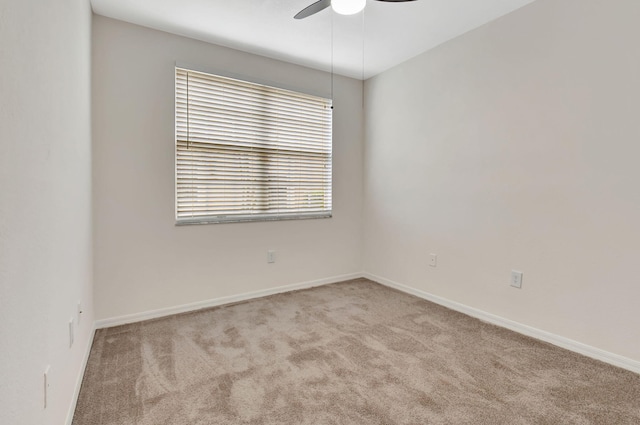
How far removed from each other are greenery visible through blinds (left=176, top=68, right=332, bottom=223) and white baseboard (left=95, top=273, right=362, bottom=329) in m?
0.79

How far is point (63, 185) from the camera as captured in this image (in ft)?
5.11

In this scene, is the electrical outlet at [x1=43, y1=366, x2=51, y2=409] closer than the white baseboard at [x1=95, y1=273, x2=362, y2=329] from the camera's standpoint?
Yes

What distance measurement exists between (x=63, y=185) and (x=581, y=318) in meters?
3.23

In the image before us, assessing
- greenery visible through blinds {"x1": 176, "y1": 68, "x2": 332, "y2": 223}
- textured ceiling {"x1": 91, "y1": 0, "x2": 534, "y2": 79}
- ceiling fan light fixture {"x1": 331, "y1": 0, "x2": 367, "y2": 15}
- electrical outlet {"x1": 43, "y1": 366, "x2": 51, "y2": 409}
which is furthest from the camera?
greenery visible through blinds {"x1": 176, "y1": 68, "x2": 332, "y2": 223}

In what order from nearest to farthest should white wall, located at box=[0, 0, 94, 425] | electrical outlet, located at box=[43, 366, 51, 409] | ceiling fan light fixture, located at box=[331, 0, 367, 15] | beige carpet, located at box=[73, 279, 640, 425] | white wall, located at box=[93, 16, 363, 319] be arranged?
white wall, located at box=[0, 0, 94, 425]
electrical outlet, located at box=[43, 366, 51, 409]
beige carpet, located at box=[73, 279, 640, 425]
ceiling fan light fixture, located at box=[331, 0, 367, 15]
white wall, located at box=[93, 16, 363, 319]

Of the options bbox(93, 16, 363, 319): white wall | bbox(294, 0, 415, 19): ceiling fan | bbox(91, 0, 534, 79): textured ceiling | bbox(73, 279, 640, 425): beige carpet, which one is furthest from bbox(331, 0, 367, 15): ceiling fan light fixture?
bbox(73, 279, 640, 425): beige carpet

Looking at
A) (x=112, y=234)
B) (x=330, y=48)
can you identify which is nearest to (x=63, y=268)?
(x=112, y=234)

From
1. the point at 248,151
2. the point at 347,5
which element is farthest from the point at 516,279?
the point at 248,151

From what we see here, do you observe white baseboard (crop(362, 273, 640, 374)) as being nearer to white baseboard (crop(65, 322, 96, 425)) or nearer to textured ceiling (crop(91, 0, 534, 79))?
textured ceiling (crop(91, 0, 534, 79))

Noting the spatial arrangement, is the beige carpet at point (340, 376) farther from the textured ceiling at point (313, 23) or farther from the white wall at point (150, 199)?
the textured ceiling at point (313, 23)

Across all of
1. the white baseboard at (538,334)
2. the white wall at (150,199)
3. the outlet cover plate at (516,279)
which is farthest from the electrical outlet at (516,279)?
the white wall at (150,199)

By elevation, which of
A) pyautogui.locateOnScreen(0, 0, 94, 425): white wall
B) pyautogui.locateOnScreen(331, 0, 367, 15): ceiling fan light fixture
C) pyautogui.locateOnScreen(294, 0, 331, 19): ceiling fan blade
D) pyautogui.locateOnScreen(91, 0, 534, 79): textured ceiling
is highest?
pyautogui.locateOnScreen(91, 0, 534, 79): textured ceiling

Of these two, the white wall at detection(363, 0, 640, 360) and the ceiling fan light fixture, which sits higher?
the ceiling fan light fixture

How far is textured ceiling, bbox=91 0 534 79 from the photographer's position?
250 centimetres
